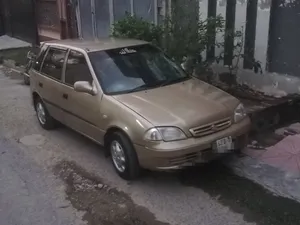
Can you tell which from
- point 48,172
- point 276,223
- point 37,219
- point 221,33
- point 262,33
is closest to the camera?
point 276,223

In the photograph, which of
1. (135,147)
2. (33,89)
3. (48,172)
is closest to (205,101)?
(135,147)

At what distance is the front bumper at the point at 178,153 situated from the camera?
4547 mm

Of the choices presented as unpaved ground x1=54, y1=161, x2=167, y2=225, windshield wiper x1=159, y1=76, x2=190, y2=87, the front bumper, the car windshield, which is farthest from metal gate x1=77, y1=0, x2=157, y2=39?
the front bumper

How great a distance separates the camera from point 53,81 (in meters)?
6.41

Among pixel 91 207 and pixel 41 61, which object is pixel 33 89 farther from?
pixel 91 207

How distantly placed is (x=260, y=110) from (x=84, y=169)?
282 centimetres

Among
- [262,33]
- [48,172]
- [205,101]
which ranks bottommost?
[48,172]

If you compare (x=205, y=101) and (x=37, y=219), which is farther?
(x=205, y=101)

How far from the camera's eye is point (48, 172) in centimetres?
557

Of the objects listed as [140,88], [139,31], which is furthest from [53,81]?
[139,31]

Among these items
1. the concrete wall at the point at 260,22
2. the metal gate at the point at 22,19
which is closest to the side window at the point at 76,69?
the concrete wall at the point at 260,22

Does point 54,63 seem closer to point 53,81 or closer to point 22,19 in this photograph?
point 53,81

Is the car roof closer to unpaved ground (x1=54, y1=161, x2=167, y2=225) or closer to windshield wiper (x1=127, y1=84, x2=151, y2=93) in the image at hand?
windshield wiper (x1=127, y1=84, x2=151, y2=93)

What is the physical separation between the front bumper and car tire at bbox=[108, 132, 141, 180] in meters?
0.12
